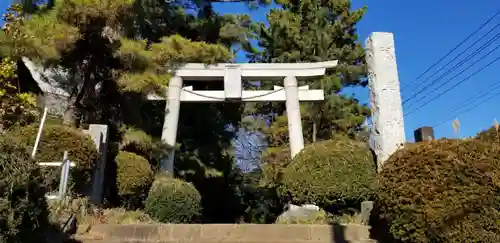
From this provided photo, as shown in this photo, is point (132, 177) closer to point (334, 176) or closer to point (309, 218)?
point (309, 218)

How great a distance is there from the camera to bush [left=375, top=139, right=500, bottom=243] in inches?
148

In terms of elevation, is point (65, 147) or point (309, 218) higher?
point (65, 147)

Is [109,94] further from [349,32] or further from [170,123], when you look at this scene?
[349,32]

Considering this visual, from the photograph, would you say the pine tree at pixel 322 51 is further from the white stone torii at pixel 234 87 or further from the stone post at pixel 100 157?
the stone post at pixel 100 157

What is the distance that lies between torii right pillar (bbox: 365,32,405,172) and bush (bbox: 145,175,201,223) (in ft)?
10.3

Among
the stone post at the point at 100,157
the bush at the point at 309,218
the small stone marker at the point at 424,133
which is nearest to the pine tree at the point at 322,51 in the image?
the bush at the point at 309,218

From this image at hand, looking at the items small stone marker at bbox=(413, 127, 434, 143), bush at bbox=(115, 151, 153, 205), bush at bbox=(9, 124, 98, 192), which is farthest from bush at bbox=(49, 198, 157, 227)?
small stone marker at bbox=(413, 127, 434, 143)

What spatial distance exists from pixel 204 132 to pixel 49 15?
21.1 feet

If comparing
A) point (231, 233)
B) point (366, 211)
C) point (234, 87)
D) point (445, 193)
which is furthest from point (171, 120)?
point (445, 193)

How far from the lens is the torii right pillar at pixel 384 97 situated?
19.5 feet

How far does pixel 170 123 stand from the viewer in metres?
10.9

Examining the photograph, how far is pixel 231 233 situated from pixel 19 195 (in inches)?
125

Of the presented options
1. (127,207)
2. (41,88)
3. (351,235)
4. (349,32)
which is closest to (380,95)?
(351,235)

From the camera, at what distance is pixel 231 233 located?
614cm
